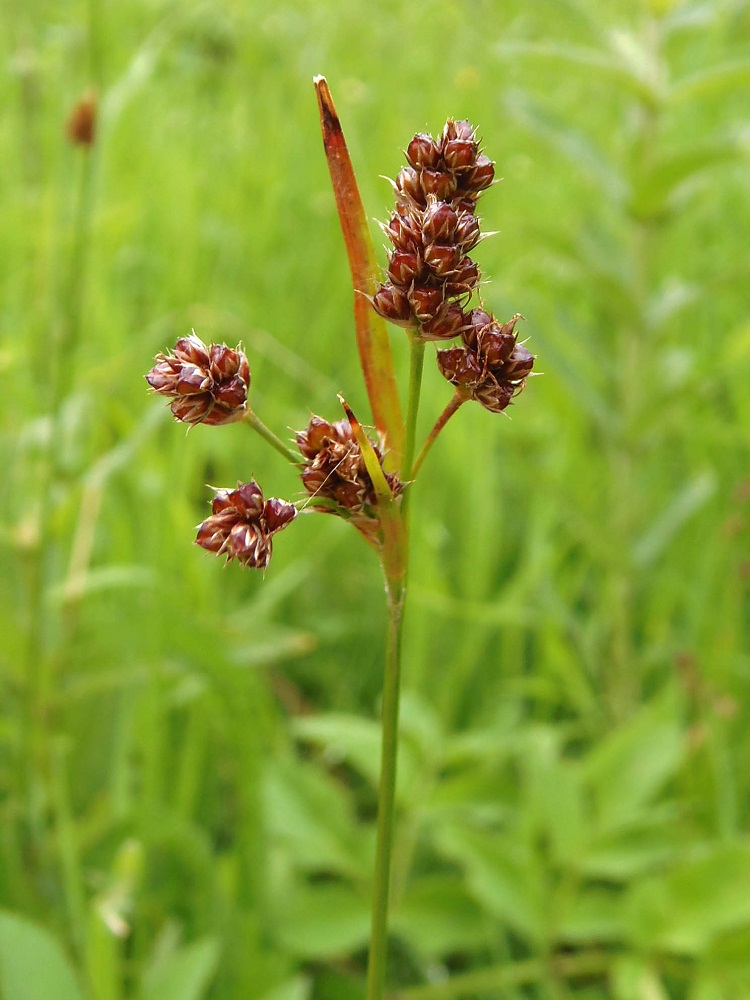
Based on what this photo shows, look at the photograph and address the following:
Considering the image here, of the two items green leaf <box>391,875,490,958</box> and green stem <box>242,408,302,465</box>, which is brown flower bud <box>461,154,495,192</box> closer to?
green stem <box>242,408,302,465</box>

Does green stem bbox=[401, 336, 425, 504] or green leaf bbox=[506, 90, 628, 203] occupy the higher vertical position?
green leaf bbox=[506, 90, 628, 203]

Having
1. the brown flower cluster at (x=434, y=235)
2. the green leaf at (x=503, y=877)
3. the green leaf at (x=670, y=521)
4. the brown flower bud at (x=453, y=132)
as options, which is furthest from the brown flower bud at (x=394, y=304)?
the green leaf at (x=670, y=521)

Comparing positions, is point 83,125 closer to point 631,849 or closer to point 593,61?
point 593,61

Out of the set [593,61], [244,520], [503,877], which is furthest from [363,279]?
[593,61]

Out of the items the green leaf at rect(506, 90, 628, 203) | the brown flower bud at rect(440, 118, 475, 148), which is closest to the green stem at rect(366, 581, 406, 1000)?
the brown flower bud at rect(440, 118, 475, 148)

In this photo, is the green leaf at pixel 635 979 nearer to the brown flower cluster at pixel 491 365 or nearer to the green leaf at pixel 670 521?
the green leaf at pixel 670 521

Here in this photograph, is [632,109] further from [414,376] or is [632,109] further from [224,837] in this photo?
[414,376]

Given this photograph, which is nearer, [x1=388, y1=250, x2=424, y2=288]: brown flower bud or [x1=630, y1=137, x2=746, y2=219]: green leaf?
[x1=388, y1=250, x2=424, y2=288]: brown flower bud

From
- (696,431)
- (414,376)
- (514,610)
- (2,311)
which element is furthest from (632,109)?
(414,376)
